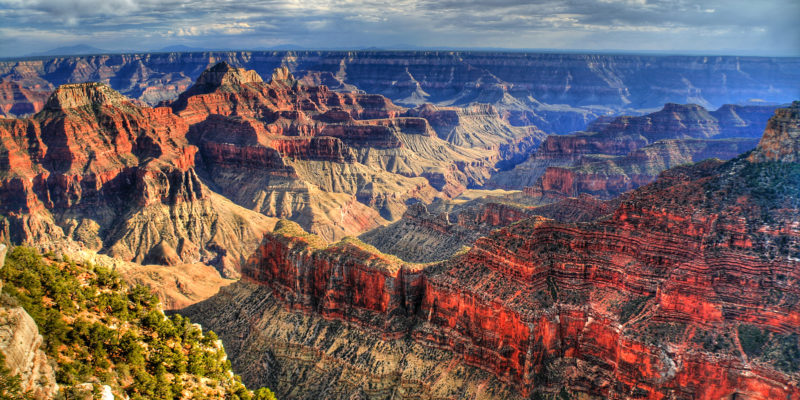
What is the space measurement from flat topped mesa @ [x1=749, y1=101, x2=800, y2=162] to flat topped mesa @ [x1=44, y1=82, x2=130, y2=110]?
483 ft

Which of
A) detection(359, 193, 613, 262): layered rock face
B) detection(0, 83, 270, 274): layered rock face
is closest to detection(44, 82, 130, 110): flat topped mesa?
detection(0, 83, 270, 274): layered rock face

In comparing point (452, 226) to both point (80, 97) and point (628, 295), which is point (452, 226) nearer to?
point (628, 295)

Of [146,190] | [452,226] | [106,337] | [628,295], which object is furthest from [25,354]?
[146,190]

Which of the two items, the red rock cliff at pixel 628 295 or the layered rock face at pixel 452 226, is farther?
the layered rock face at pixel 452 226

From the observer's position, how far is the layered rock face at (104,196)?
406 ft

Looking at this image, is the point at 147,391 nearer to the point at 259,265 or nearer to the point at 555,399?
the point at 555,399

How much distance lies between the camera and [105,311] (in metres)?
37.4

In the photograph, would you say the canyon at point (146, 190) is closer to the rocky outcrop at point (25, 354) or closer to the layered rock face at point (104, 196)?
the layered rock face at point (104, 196)

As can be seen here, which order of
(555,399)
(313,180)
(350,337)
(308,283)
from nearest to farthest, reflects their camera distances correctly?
(555,399)
(350,337)
(308,283)
(313,180)

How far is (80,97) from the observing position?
14750 cm

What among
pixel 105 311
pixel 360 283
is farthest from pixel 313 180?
pixel 105 311

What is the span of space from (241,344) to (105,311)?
37028mm

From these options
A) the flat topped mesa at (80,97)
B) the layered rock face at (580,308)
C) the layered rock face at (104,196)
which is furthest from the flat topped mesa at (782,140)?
the flat topped mesa at (80,97)

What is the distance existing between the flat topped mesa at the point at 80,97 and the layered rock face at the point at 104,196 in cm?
28
